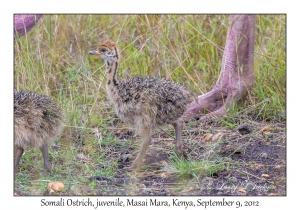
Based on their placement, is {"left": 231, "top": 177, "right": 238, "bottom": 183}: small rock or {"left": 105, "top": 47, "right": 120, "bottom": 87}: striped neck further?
{"left": 105, "top": 47, "right": 120, "bottom": 87}: striped neck

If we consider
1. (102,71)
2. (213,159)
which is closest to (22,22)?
(102,71)

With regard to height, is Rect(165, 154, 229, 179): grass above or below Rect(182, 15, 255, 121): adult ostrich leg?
below

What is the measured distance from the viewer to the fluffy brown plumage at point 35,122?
4766mm

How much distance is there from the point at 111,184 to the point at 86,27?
2.87 meters

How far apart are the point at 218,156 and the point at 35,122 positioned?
4.83ft

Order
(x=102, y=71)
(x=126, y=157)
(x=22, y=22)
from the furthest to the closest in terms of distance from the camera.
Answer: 1. (x=102, y=71)
2. (x=22, y=22)
3. (x=126, y=157)

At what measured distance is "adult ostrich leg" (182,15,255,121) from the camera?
5758mm

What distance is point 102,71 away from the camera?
21.7ft

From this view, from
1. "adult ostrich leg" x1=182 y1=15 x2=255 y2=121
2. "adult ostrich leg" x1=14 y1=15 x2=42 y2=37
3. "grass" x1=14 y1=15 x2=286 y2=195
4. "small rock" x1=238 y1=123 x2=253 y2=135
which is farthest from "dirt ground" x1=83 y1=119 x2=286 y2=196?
"adult ostrich leg" x1=14 y1=15 x2=42 y2=37

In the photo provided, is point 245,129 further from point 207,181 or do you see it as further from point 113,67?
point 113,67

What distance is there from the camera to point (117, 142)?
5.56m

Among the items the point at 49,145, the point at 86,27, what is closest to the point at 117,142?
the point at 49,145

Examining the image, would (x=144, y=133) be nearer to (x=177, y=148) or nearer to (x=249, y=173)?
(x=177, y=148)

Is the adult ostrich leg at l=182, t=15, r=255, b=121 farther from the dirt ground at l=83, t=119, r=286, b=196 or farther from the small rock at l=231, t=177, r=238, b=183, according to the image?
the small rock at l=231, t=177, r=238, b=183
